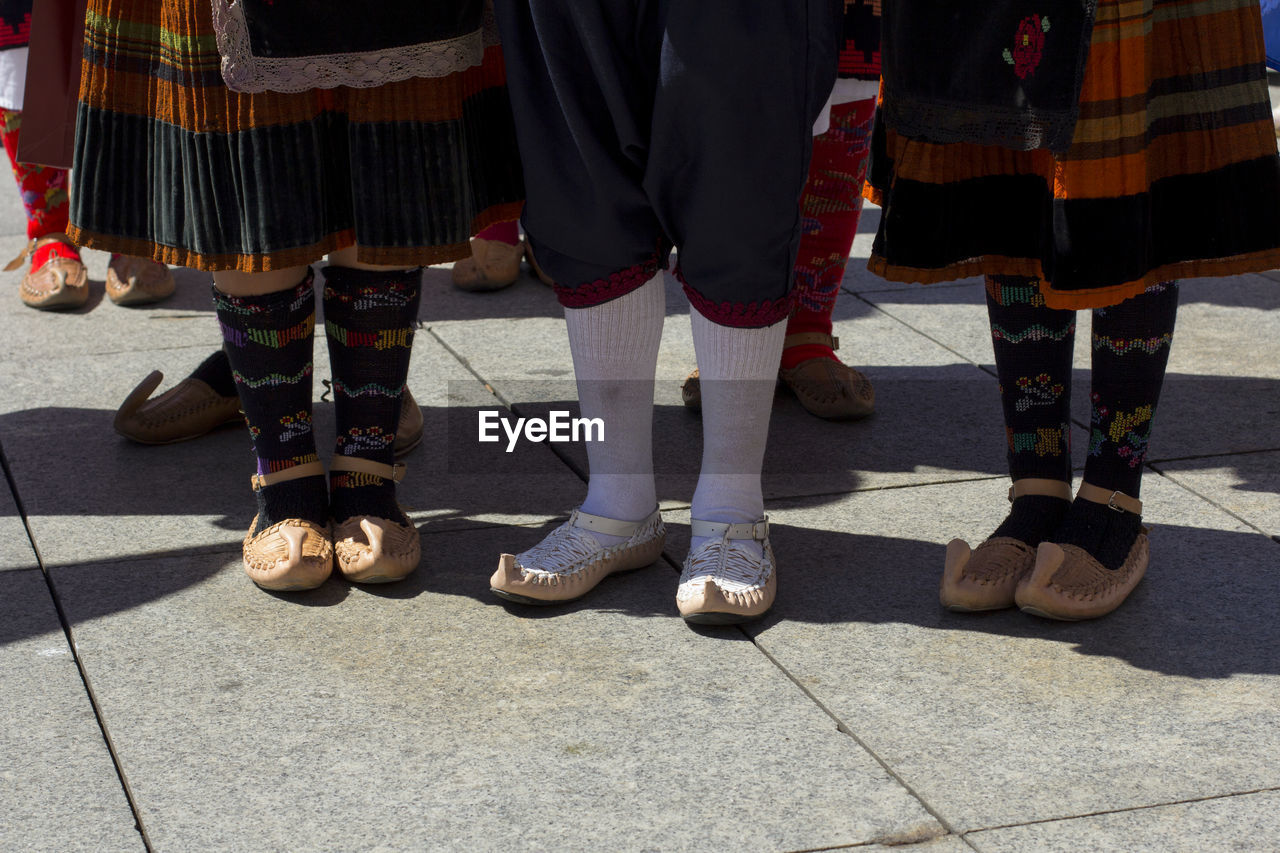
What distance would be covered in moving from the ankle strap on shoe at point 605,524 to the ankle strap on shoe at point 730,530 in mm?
113

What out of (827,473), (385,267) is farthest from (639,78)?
(827,473)

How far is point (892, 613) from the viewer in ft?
7.52

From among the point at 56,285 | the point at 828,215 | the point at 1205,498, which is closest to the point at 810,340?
the point at 828,215

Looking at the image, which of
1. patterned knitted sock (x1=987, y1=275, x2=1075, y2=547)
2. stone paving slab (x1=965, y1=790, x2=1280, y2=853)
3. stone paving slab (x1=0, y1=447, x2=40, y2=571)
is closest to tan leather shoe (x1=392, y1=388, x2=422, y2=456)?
stone paving slab (x1=0, y1=447, x2=40, y2=571)

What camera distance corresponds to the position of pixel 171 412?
302 cm

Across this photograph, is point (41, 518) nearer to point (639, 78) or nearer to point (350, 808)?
point (350, 808)

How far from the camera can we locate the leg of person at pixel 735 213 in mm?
1990

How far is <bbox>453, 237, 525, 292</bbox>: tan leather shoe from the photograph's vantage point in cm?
418

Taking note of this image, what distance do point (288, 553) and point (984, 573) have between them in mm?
1166

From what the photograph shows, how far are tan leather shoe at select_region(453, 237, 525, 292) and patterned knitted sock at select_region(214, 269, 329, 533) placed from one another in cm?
176

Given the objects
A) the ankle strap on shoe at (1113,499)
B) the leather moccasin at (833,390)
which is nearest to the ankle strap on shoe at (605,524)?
the ankle strap on shoe at (1113,499)

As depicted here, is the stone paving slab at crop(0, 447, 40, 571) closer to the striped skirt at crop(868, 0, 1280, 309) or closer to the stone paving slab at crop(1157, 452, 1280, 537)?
the striped skirt at crop(868, 0, 1280, 309)

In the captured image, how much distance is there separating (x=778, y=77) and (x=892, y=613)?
35.4 inches

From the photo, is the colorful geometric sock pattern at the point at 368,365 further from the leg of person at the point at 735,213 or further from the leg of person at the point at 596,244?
the leg of person at the point at 735,213
